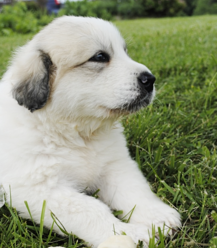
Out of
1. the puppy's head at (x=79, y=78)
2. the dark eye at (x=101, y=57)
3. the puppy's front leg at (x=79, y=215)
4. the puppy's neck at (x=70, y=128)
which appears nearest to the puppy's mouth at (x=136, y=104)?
the puppy's head at (x=79, y=78)

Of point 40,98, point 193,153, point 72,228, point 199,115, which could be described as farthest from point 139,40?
point 72,228

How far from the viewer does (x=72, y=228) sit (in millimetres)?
2006

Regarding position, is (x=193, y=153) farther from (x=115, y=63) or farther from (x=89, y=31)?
(x=89, y=31)

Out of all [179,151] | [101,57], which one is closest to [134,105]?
[101,57]

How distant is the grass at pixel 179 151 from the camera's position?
201 centimetres

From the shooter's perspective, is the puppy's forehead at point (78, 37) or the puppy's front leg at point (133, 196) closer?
the puppy's front leg at point (133, 196)

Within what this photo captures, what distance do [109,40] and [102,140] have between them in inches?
32.7

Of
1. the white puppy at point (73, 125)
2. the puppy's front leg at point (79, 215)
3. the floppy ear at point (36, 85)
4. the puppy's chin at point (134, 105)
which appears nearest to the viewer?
the puppy's front leg at point (79, 215)

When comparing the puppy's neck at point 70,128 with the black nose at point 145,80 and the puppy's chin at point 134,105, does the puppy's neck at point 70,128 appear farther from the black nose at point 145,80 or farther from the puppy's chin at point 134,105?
the black nose at point 145,80

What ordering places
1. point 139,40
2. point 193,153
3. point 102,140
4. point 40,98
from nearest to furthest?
point 40,98
point 102,140
point 193,153
point 139,40

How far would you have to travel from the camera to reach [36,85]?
229 centimetres

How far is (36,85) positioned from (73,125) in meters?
0.42

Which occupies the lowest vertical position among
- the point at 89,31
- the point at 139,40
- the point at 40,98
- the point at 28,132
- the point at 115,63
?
the point at 139,40

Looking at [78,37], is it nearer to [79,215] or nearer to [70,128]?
[70,128]
